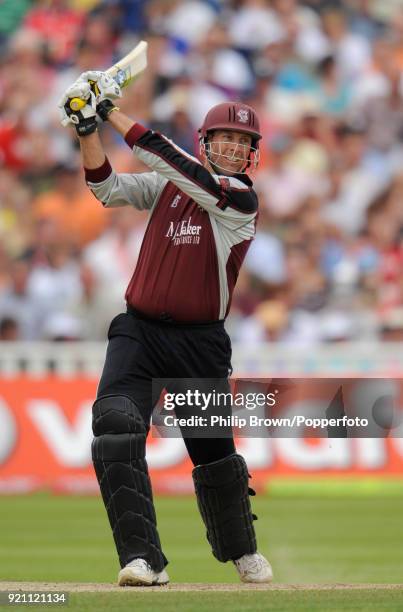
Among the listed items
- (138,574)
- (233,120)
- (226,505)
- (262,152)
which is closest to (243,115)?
(233,120)

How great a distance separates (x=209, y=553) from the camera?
10.2m

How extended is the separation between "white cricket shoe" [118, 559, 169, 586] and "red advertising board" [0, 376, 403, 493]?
7.08m

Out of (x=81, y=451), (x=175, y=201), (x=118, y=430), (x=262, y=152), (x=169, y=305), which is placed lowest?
(x=81, y=451)

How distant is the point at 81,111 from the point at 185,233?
748mm

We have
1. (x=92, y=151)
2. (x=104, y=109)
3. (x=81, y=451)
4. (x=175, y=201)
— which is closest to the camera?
(x=104, y=109)

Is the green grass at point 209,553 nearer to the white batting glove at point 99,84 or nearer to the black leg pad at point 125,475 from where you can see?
the black leg pad at point 125,475

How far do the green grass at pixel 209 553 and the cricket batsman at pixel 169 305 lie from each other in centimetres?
59

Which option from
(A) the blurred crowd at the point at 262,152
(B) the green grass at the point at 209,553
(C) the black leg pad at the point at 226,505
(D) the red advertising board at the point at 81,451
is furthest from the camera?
(A) the blurred crowd at the point at 262,152

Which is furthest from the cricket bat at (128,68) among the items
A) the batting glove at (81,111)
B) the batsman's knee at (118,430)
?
the batsman's knee at (118,430)

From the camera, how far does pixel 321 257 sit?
1528cm

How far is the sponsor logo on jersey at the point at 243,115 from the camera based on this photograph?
710 cm

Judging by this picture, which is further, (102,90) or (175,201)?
(175,201)

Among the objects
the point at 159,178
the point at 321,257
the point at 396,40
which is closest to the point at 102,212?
the point at 321,257

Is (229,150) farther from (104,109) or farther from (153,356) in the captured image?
(153,356)
